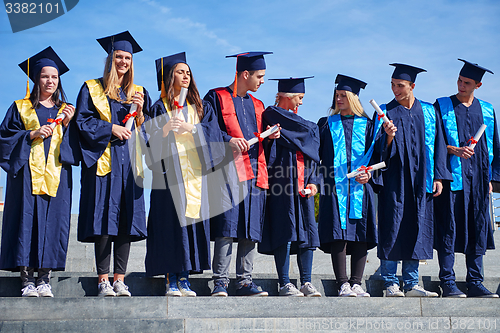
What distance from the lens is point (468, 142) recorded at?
17.7 feet

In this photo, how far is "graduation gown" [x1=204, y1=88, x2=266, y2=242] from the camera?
4.56 meters

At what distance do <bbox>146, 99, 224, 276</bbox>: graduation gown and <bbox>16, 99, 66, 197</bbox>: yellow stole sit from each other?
0.75 meters

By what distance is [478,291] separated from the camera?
16.7 ft

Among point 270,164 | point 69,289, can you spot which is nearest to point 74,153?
point 69,289

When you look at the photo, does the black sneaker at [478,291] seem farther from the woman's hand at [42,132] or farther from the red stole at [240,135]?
the woman's hand at [42,132]

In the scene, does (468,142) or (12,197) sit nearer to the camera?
(12,197)

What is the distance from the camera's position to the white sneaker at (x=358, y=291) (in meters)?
4.74

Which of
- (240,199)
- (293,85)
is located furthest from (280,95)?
(240,199)

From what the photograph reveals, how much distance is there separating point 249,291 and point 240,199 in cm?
76

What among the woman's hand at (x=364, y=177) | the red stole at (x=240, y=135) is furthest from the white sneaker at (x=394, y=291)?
the red stole at (x=240, y=135)

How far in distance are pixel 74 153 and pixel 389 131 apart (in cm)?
282

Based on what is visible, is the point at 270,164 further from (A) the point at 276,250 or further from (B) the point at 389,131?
(B) the point at 389,131

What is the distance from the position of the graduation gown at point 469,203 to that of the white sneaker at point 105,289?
3.03 metres

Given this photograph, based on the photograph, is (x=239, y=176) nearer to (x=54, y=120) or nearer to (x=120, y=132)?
(x=120, y=132)
